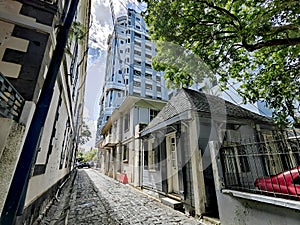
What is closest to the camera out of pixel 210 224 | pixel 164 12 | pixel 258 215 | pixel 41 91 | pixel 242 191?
pixel 41 91

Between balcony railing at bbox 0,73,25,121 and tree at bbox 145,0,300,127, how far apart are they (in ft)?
17.3

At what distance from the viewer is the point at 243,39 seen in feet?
14.6

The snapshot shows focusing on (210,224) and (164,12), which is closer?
(210,224)

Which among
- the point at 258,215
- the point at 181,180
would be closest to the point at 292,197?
the point at 258,215

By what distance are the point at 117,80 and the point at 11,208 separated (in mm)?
23416

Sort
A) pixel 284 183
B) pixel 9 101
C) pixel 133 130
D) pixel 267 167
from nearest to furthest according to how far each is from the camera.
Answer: pixel 9 101, pixel 284 183, pixel 267 167, pixel 133 130

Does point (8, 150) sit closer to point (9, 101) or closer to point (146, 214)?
point (9, 101)

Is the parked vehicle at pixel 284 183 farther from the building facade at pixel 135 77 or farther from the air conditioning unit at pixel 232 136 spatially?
the building facade at pixel 135 77

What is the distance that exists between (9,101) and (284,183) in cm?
432

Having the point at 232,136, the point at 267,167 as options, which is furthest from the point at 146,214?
the point at 232,136

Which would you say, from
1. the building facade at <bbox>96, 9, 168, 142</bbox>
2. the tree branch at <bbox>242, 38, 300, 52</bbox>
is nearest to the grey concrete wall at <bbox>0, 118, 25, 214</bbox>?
the tree branch at <bbox>242, 38, 300, 52</bbox>

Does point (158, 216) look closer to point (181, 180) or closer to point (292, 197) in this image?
point (181, 180)

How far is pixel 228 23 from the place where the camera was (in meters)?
4.95

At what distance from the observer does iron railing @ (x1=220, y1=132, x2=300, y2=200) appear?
8.86 ft
